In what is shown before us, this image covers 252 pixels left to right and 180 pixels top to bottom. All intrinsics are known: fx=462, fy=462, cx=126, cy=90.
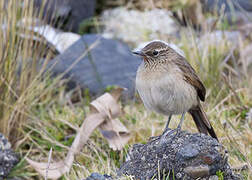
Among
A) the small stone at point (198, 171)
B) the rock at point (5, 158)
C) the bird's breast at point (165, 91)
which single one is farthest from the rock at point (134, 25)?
the small stone at point (198, 171)

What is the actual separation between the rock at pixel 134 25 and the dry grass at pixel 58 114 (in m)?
2.15

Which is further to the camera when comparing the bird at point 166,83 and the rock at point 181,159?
the bird at point 166,83

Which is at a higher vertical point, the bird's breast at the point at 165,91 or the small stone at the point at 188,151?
the bird's breast at the point at 165,91

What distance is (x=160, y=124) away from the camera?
5.45m

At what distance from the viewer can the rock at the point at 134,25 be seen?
26.7ft

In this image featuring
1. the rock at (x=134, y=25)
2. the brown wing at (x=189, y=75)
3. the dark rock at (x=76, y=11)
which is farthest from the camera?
the dark rock at (x=76, y=11)

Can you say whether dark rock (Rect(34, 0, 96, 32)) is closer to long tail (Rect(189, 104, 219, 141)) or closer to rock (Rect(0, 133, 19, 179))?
rock (Rect(0, 133, 19, 179))

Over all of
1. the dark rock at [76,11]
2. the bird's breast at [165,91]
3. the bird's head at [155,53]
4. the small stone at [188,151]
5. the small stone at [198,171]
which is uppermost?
the bird's head at [155,53]

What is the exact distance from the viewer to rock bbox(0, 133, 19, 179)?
479 cm

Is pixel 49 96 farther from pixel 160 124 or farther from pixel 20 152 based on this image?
pixel 160 124

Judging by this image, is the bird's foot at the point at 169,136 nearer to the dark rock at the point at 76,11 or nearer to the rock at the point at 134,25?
the rock at the point at 134,25

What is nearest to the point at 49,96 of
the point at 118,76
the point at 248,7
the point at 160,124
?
the point at 118,76

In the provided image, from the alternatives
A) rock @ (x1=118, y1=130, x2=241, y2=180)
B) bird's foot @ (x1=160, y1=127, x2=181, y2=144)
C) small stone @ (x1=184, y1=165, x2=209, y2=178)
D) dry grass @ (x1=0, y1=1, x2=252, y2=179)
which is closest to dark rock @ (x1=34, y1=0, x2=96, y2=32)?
dry grass @ (x1=0, y1=1, x2=252, y2=179)

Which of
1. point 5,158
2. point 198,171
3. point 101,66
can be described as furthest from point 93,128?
point 101,66
